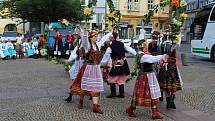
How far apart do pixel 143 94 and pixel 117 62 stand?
84.7 inches

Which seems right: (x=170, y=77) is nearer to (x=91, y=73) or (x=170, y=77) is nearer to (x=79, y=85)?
(x=91, y=73)

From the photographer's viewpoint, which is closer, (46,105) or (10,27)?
(46,105)

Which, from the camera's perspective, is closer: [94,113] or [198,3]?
[94,113]

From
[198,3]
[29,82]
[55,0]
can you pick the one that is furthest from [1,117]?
[198,3]

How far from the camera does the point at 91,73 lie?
8.83 metres

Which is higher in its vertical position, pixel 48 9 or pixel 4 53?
pixel 48 9

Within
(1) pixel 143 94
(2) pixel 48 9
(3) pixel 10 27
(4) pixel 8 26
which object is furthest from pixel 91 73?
(4) pixel 8 26

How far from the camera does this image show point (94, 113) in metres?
8.61

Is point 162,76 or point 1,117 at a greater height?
point 162,76

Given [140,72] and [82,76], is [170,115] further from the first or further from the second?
[82,76]

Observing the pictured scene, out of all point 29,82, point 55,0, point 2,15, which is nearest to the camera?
point 29,82

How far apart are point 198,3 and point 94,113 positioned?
58455 mm

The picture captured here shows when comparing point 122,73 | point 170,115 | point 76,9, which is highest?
point 76,9

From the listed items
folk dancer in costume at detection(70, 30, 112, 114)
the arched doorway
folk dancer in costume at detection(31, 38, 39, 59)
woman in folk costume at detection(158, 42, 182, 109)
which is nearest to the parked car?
folk dancer in costume at detection(31, 38, 39, 59)
